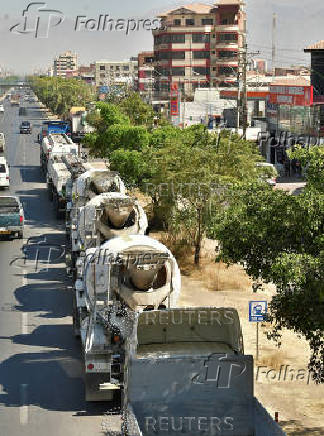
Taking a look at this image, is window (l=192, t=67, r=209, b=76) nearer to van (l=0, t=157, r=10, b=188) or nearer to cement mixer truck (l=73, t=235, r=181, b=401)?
van (l=0, t=157, r=10, b=188)

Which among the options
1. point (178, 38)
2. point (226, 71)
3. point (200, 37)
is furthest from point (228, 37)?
point (178, 38)

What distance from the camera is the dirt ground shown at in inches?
711

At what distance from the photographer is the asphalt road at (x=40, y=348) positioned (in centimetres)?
1766

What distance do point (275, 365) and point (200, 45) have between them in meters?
134

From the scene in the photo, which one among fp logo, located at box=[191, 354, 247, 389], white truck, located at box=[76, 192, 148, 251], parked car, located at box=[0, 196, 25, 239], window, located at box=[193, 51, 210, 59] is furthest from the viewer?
window, located at box=[193, 51, 210, 59]

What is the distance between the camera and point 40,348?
2264cm

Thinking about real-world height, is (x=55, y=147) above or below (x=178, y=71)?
below

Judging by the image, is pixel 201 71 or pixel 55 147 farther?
pixel 201 71

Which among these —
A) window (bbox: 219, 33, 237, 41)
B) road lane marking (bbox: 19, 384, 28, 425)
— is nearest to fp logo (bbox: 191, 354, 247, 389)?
road lane marking (bbox: 19, 384, 28, 425)

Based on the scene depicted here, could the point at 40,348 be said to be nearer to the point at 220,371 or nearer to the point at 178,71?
the point at 220,371

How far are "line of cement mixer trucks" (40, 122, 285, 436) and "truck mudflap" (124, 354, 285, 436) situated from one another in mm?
17

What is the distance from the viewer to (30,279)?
100 feet

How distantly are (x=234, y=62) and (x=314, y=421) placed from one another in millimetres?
134825

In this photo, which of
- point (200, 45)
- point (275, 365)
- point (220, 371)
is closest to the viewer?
point (220, 371)
